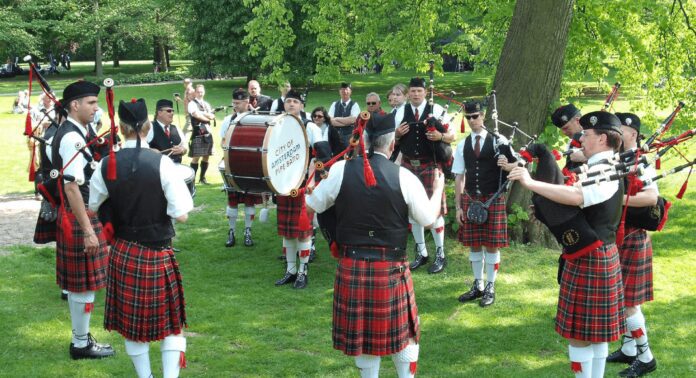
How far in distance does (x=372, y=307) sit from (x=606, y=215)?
1.39 metres

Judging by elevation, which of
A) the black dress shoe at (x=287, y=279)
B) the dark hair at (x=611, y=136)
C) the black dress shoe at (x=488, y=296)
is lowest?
the black dress shoe at (x=287, y=279)

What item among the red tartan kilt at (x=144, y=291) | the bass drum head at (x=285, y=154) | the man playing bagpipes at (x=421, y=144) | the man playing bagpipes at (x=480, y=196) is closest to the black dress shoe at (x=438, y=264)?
the man playing bagpipes at (x=421, y=144)

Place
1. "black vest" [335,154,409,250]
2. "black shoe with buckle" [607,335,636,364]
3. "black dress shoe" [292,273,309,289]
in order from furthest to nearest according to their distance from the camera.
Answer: "black dress shoe" [292,273,309,289]
"black shoe with buckle" [607,335,636,364]
"black vest" [335,154,409,250]

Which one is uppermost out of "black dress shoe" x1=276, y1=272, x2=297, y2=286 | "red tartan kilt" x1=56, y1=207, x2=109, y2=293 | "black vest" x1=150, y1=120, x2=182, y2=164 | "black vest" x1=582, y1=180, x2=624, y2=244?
"black vest" x1=582, y1=180, x2=624, y2=244

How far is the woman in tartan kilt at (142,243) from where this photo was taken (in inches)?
159

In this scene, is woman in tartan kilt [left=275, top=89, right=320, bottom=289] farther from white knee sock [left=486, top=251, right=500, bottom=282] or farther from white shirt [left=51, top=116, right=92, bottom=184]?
white shirt [left=51, top=116, right=92, bottom=184]

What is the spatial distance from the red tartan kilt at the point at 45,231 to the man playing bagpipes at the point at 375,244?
105 inches

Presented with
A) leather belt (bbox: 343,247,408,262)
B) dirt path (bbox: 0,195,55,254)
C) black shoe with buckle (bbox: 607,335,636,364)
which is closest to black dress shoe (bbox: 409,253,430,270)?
black shoe with buckle (bbox: 607,335,636,364)

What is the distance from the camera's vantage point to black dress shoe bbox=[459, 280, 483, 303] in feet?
21.1

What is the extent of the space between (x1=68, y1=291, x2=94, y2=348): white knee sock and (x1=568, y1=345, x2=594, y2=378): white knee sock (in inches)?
129

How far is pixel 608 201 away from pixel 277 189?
3035 millimetres

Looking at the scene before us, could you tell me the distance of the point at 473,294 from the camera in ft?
21.2

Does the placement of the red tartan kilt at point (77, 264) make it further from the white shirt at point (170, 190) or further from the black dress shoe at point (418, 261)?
the black dress shoe at point (418, 261)

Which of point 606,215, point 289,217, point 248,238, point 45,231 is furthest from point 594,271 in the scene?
point 248,238
